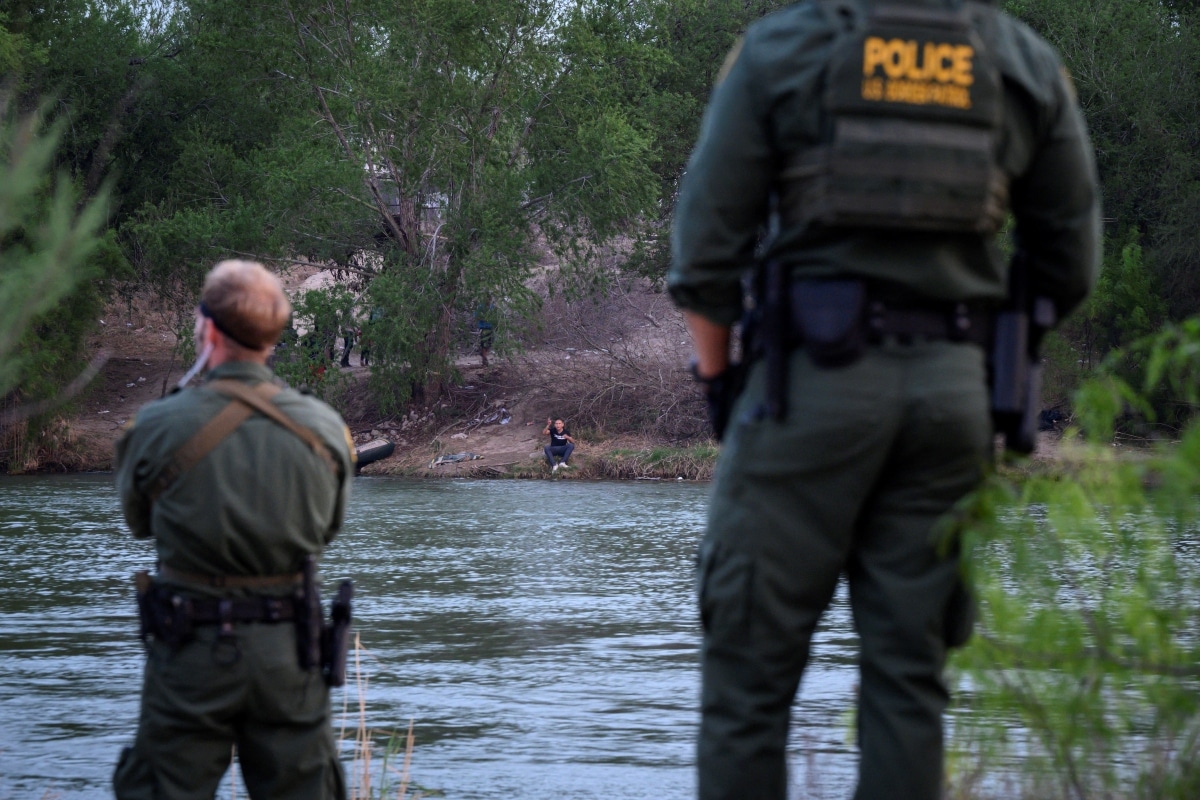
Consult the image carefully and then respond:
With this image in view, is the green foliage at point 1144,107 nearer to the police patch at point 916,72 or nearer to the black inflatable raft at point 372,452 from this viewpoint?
the black inflatable raft at point 372,452

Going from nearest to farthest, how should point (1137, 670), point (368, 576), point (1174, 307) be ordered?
point (1137, 670) < point (368, 576) < point (1174, 307)

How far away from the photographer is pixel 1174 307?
1070 inches

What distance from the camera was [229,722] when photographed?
3.34 metres

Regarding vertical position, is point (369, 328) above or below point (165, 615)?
above

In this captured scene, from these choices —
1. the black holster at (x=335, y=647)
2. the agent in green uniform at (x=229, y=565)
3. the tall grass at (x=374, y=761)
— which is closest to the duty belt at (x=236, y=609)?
the agent in green uniform at (x=229, y=565)

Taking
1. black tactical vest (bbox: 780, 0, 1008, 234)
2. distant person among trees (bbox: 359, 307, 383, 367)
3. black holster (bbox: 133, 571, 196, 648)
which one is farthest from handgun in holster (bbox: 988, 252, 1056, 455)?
distant person among trees (bbox: 359, 307, 383, 367)

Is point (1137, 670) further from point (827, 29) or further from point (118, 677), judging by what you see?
point (118, 677)

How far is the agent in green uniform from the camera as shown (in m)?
3.29

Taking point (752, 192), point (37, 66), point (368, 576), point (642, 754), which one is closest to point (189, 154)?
point (37, 66)

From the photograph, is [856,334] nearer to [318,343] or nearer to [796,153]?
[796,153]

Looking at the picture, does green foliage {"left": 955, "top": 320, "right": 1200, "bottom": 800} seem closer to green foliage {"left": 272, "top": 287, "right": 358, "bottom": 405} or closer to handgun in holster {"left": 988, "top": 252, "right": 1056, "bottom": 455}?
handgun in holster {"left": 988, "top": 252, "right": 1056, "bottom": 455}

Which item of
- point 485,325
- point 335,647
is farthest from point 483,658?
point 485,325

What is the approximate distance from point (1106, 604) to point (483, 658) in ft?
18.9

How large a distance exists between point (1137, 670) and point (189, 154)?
3377 centimetres
